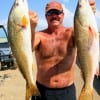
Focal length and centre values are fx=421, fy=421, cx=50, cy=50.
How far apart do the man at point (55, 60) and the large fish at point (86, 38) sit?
1.11 m

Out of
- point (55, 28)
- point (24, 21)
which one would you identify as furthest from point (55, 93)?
point (24, 21)

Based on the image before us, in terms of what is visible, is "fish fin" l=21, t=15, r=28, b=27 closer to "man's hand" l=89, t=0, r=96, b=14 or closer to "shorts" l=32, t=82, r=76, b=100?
"man's hand" l=89, t=0, r=96, b=14

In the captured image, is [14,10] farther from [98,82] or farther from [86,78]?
[98,82]

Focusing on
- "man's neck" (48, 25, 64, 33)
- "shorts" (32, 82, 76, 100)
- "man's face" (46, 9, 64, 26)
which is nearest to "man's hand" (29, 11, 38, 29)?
"man's face" (46, 9, 64, 26)

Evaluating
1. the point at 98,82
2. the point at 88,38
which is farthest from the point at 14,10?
the point at 98,82

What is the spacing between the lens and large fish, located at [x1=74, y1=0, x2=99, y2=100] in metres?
4.78

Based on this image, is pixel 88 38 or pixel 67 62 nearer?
pixel 88 38

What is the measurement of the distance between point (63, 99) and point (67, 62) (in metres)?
0.56

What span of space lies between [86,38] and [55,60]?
133 centimetres

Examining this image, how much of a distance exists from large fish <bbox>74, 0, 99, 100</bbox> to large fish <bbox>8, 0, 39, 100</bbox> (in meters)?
0.58

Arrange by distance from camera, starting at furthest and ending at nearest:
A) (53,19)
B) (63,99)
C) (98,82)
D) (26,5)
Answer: (98,82), (63,99), (53,19), (26,5)

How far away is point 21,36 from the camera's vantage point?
4.81 metres

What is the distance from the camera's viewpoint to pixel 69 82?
6168 millimetres

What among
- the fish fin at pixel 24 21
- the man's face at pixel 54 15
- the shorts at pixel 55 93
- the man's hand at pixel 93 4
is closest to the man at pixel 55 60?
the shorts at pixel 55 93
